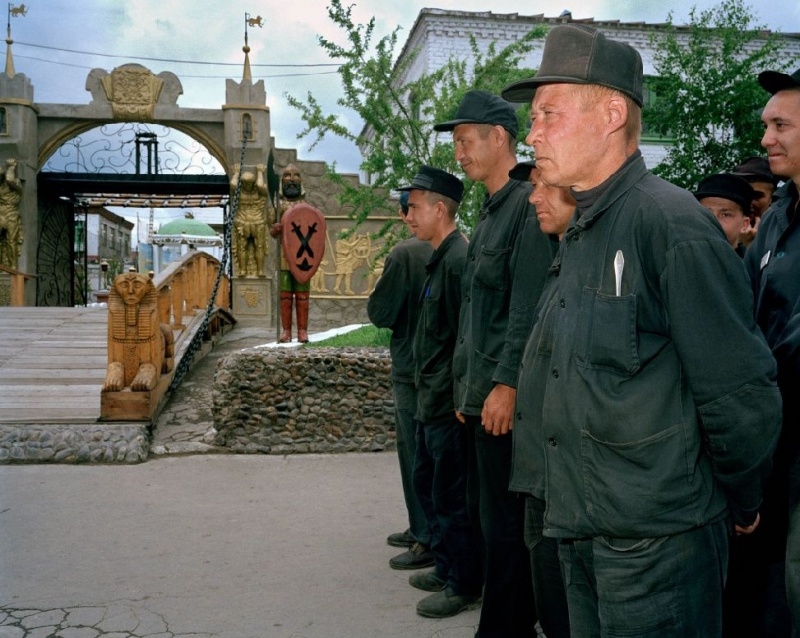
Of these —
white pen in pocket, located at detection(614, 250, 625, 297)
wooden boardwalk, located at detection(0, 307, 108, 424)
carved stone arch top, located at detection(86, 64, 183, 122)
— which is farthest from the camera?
carved stone arch top, located at detection(86, 64, 183, 122)

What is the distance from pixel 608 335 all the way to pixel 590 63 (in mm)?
688

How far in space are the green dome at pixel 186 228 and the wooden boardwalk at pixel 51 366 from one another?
53.2 ft

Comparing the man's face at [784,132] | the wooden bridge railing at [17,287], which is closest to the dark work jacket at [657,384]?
the man's face at [784,132]

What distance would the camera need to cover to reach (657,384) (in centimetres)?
173

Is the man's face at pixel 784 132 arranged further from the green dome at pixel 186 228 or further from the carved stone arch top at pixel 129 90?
the green dome at pixel 186 228

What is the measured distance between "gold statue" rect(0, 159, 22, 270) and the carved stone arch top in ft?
7.18

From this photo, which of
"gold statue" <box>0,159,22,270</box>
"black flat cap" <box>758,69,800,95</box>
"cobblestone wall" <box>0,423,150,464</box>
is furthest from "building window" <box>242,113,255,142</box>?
"black flat cap" <box>758,69,800,95</box>

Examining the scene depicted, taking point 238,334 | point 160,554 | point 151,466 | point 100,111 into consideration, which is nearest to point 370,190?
point 238,334

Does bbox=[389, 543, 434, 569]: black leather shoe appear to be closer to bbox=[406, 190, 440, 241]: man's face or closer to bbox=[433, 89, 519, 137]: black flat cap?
bbox=[406, 190, 440, 241]: man's face

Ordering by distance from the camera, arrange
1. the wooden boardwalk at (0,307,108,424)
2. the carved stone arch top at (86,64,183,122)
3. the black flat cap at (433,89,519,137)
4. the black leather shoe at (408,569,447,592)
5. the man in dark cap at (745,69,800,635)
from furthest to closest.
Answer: the carved stone arch top at (86,64,183,122)
the wooden boardwalk at (0,307,108,424)
the black leather shoe at (408,569,447,592)
the black flat cap at (433,89,519,137)
the man in dark cap at (745,69,800,635)

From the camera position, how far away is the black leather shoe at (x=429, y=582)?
12.7ft

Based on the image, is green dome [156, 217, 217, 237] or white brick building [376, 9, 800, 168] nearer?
white brick building [376, 9, 800, 168]

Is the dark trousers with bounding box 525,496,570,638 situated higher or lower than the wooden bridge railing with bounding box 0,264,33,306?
lower

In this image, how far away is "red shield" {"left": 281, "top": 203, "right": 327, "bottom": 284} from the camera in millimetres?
8070
